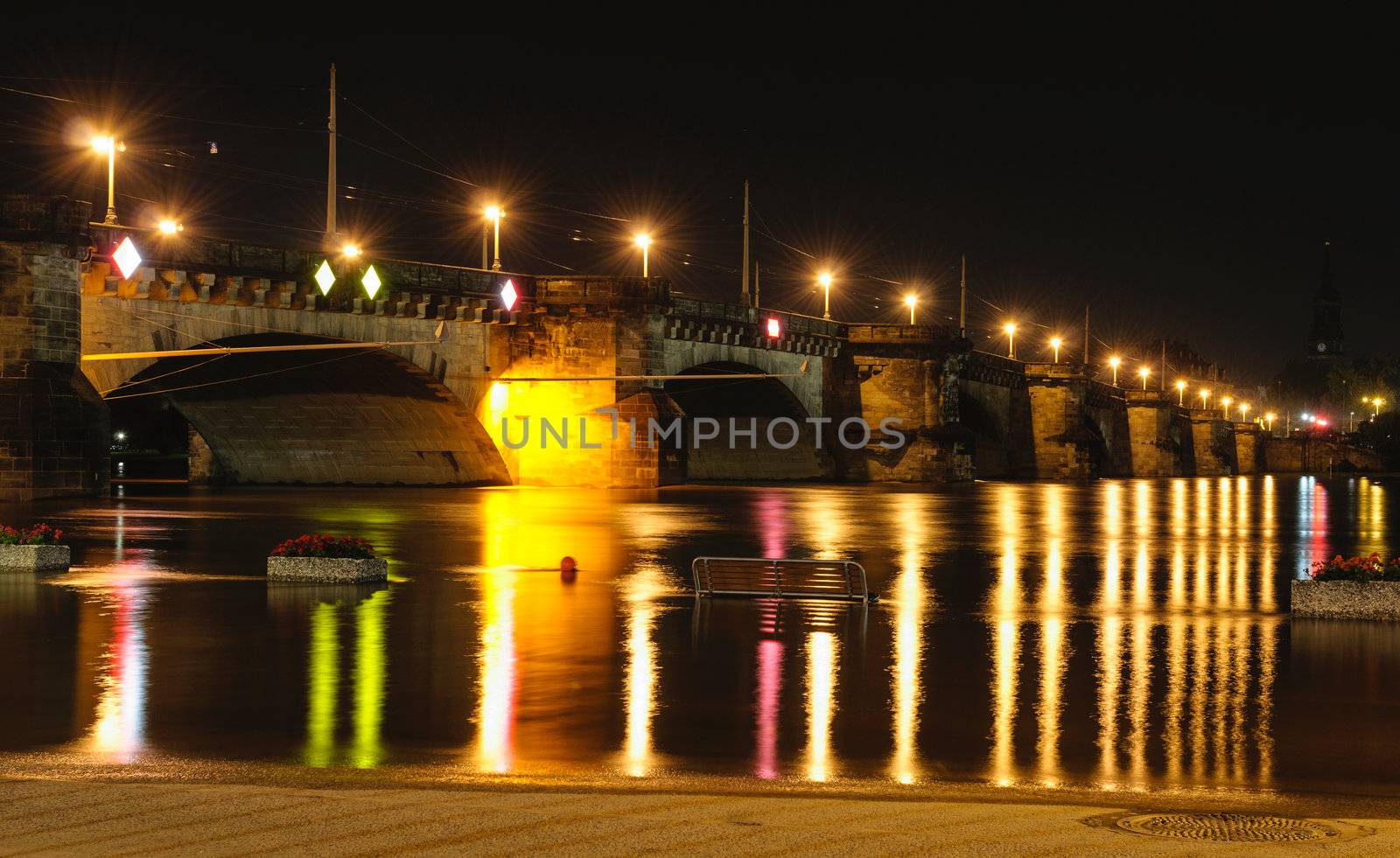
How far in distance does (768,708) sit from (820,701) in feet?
2.11

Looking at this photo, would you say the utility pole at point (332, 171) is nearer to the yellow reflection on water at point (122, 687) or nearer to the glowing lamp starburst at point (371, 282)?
the glowing lamp starburst at point (371, 282)

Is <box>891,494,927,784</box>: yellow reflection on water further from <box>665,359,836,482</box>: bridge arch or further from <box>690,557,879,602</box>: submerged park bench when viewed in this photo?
<box>665,359,836,482</box>: bridge arch

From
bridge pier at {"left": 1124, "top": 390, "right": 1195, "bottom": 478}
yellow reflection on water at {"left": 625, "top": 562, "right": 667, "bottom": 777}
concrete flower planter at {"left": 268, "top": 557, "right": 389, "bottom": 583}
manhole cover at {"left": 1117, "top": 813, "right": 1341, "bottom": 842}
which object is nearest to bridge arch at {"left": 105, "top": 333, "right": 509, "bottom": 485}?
concrete flower planter at {"left": 268, "top": 557, "right": 389, "bottom": 583}

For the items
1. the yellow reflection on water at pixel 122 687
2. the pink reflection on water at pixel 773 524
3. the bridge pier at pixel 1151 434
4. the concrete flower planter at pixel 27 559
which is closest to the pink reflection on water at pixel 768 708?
the yellow reflection on water at pixel 122 687

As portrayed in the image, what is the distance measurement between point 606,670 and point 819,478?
261ft

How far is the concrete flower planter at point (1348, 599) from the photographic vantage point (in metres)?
22.0

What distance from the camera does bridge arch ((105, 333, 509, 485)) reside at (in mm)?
64688

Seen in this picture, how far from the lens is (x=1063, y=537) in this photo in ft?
140

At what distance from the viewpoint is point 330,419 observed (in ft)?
237

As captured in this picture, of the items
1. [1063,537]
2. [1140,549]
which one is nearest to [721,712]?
[1140,549]

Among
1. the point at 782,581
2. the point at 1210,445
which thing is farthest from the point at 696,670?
the point at 1210,445

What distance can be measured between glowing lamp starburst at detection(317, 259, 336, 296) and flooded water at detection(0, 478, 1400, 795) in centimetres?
2328

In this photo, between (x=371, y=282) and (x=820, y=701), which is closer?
(x=820, y=701)

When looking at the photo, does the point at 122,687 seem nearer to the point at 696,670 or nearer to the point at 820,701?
the point at 696,670
